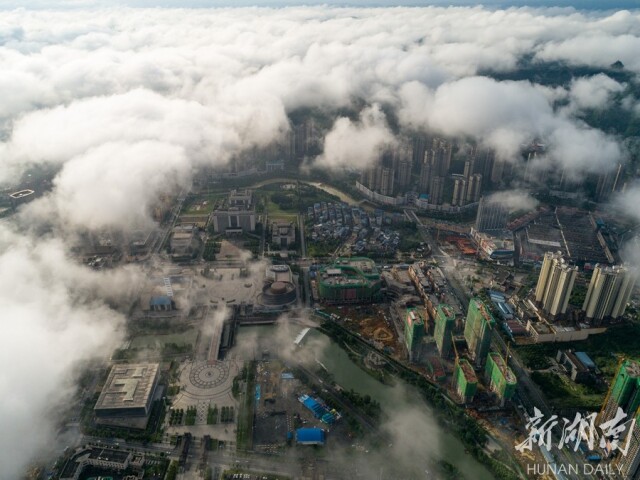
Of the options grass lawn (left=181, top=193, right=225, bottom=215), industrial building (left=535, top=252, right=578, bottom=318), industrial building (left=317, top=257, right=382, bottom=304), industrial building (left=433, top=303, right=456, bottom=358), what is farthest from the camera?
grass lawn (left=181, top=193, right=225, bottom=215)

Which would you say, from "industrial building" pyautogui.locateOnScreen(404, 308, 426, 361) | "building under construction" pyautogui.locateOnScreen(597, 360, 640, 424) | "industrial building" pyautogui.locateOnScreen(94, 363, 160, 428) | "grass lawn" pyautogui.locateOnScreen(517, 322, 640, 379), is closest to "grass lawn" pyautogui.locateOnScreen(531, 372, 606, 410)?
"grass lawn" pyautogui.locateOnScreen(517, 322, 640, 379)

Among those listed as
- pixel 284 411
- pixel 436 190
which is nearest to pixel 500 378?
pixel 284 411

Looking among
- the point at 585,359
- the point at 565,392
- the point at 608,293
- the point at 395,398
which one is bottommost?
the point at 395,398

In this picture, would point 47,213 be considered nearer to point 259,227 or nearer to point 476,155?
point 259,227

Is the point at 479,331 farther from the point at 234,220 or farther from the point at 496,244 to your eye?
the point at 234,220

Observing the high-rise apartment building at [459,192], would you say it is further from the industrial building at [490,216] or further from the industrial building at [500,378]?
the industrial building at [500,378]

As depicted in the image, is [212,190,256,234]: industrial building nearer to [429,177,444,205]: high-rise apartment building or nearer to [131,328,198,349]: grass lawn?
[131,328,198,349]: grass lawn
